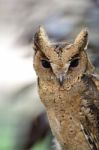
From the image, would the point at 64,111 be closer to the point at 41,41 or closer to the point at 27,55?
the point at 41,41

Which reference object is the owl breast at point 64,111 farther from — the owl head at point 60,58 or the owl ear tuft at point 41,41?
the owl ear tuft at point 41,41

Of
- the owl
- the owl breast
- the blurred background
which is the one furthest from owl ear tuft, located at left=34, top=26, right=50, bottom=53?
the blurred background

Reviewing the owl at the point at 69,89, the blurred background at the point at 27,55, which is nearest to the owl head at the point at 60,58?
the owl at the point at 69,89

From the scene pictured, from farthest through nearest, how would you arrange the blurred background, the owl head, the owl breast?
the blurred background < the owl breast < the owl head

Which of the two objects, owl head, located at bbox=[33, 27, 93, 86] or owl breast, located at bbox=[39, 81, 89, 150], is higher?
owl head, located at bbox=[33, 27, 93, 86]

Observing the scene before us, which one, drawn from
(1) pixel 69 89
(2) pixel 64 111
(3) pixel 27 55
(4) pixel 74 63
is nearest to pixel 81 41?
(4) pixel 74 63

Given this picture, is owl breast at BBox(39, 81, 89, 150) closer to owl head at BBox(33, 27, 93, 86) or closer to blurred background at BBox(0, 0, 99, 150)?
owl head at BBox(33, 27, 93, 86)

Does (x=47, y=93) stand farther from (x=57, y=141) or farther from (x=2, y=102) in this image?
(x=2, y=102)
